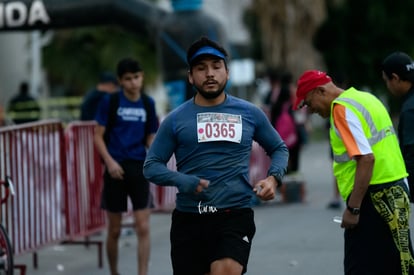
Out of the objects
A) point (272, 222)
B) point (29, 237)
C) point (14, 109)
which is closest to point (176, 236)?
point (29, 237)

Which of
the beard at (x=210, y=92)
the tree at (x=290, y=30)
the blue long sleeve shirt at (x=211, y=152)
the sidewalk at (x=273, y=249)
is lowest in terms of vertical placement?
the sidewalk at (x=273, y=249)

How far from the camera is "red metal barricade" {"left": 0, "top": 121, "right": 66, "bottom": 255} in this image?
407 inches

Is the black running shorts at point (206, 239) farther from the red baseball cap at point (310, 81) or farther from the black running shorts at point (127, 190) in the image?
the black running shorts at point (127, 190)

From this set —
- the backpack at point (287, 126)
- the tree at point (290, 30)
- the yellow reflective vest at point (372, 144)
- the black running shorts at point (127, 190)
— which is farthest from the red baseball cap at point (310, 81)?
the tree at point (290, 30)

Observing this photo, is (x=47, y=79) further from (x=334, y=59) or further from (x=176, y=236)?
(x=176, y=236)

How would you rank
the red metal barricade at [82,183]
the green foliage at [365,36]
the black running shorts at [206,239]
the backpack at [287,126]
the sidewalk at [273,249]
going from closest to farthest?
1. the black running shorts at [206,239]
2. the sidewalk at [273,249]
3. the red metal barricade at [82,183]
4. the backpack at [287,126]
5. the green foliage at [365,36]

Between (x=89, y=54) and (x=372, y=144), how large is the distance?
31334mm

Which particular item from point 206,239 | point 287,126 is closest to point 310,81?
point 206,239

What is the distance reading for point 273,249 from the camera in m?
11.7

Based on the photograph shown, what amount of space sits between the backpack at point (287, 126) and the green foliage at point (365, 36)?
29.8 metres

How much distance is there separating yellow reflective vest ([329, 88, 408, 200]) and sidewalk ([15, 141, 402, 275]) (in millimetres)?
3350

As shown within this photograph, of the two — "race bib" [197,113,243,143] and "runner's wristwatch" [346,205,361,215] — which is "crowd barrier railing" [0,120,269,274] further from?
"runner's wristwatch" [346,205,361,215]

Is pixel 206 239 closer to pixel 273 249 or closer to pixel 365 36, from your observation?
pixel 273 249

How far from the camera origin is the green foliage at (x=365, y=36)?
4538cm
